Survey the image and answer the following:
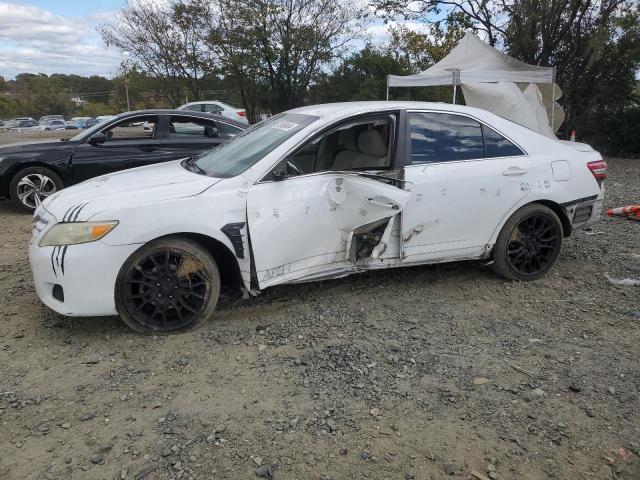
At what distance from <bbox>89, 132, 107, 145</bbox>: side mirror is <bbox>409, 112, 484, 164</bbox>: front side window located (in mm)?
4894

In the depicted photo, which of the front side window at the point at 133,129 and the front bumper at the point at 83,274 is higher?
the front side window at the point at 133,129

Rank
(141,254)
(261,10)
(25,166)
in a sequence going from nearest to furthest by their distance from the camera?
(141,254), (25,166), (261,10)

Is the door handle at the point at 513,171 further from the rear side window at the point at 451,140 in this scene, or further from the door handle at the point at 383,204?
the door handle at the point at 383,204

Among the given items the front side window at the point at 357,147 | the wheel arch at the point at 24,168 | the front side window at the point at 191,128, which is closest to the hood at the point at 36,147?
the wheel arch at the point at 24,168

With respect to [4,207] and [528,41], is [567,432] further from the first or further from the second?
[528,41]

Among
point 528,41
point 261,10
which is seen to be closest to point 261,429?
point 528,41

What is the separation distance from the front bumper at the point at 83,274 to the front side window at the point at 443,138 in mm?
2241

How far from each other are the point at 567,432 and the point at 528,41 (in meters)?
16.9

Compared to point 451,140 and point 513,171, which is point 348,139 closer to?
point 451,140

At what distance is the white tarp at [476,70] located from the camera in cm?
1145

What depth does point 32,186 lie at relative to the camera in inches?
283

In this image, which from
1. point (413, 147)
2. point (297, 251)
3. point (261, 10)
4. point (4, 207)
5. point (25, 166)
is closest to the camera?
point (297, 251)

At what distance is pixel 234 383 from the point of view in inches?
120

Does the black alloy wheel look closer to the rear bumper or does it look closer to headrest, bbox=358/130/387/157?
the rear bumper
